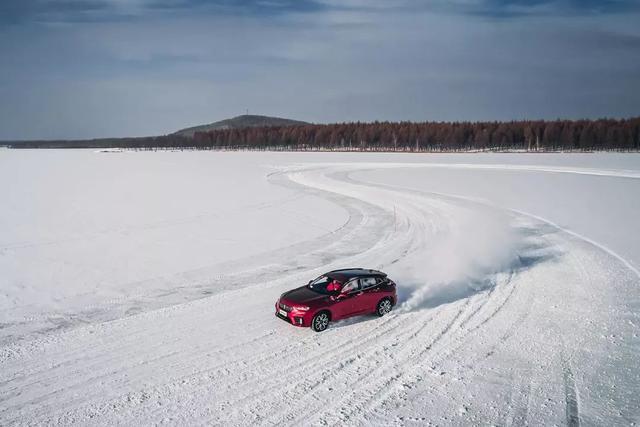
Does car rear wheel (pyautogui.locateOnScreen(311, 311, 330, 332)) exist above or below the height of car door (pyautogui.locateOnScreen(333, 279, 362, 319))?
below

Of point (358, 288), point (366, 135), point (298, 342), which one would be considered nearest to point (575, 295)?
point (358, 288)

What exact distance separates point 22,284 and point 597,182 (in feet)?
168

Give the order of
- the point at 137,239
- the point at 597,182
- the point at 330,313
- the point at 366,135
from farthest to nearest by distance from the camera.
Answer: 1. the point at 366,135
2. the point at 597,182
3. the point at 137,239
4. the point at 330,313

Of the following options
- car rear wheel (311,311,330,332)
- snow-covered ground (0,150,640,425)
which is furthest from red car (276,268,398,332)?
snow-covered ground (0,150,640,425)

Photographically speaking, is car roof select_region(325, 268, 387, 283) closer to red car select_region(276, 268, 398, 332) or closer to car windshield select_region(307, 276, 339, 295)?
red car select_region(276, 268, 398, 332)

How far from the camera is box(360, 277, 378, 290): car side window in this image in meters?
15.5

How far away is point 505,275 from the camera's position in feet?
65.4

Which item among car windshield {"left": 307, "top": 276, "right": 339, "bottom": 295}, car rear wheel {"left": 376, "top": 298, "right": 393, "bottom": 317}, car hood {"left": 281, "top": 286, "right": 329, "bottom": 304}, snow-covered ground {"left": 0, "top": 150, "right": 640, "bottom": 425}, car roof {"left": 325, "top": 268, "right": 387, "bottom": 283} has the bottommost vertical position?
snow-covered ground {"left": 0, "top": 150, "right": 640, "bottom": 425}

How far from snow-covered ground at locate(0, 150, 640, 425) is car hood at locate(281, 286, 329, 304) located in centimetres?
78

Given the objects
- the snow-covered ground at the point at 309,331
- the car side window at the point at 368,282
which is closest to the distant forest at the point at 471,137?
the snow-covered ground at the point at 309,331

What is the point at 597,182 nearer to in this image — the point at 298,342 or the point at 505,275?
the point at 505,275

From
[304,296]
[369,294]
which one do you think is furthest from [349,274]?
[304,296]

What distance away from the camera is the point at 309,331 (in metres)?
14.7

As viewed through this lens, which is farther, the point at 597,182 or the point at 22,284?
the point at 597,182
